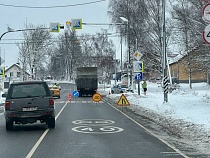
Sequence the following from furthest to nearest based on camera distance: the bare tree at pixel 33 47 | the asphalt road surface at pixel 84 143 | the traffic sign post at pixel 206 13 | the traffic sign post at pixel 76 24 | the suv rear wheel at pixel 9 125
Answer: the bare tree at pixel 33 47
the traffic sign post at pixel 76 24
the suv rear wheel at pixel 9 125
the traffic sign post at pixel 206 13
the asphalt road surface at pixel 84 143

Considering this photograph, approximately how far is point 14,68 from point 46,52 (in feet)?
112

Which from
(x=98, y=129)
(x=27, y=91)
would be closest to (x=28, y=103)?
(x=27, y=91)

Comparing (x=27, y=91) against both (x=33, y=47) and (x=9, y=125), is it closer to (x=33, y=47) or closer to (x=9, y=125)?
(x=9, y=125)

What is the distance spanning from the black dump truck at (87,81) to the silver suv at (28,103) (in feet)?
111

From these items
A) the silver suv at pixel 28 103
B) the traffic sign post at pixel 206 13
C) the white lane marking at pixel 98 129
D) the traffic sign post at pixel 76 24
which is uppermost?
the traffic sign post at pixel 76 24

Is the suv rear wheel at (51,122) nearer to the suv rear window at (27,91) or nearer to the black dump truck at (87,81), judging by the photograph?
the suv rear window at (27,91)

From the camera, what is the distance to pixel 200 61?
2236 centimetres

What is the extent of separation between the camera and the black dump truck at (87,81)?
4947 cm

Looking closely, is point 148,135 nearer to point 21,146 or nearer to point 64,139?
point 64,139

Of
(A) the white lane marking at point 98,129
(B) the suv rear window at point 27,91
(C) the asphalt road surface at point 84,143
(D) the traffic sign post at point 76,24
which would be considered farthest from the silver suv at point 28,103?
(D) the traffic sign post at point 76,24

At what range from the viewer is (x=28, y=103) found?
1501cm

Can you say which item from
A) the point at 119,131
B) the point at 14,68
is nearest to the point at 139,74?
the point at 119,131

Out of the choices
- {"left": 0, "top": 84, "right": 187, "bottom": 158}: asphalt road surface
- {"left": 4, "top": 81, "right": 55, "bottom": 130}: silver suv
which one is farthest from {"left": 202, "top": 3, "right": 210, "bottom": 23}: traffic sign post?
{"left": 4, "top": 81, "right": 55, "bottom": 130}: silver suv

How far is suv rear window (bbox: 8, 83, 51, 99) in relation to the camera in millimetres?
15195
